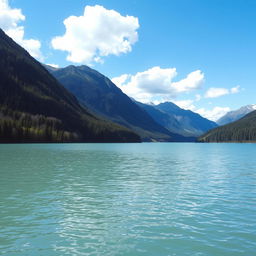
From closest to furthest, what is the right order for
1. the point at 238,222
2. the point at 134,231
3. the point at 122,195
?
the point at 134,231, the point at 238,222, the point at 122,195

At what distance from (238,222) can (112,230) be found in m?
10.1

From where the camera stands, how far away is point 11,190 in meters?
36.0

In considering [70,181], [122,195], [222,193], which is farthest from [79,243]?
[70,181]

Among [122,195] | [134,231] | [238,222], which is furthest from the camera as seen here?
[122,195]

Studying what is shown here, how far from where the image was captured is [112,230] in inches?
840

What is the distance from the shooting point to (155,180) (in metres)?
47.2

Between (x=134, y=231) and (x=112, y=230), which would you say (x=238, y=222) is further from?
(x=112, y=230)

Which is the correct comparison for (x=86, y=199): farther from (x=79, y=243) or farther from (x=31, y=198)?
(x=79, y=243)

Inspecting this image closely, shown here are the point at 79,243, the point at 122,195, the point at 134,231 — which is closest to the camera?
the point at 79,243

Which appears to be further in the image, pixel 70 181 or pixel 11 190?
pixel 70 181

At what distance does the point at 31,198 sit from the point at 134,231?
14706mm

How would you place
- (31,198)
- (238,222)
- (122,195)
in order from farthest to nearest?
(122,195) → (31,198) → (238,222)

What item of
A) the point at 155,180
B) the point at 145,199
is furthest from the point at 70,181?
the point at 145,199

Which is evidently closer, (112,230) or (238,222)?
(112,230)
